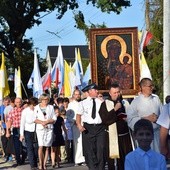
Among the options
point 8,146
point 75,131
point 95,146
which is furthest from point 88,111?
point 8,146

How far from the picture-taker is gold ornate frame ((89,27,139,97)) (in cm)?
1143

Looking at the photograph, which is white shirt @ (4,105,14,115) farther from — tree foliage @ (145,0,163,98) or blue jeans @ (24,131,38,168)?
tree foliage @ (145,0,163,98)

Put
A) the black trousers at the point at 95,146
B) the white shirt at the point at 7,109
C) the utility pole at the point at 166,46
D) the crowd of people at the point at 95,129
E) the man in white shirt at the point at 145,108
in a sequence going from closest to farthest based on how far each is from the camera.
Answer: the crowd of people at the point at 95,129
the man in white shirt at the point at 145,108
the black trousers at the point at 95,146
the utility pole at the point at 166,46
the white shirt at the point at 7,109

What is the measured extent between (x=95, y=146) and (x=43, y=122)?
2421 mm

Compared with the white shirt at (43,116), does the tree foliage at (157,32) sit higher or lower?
higher

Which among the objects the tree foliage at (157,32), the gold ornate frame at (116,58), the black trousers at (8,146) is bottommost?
the black trousers at (8,146)

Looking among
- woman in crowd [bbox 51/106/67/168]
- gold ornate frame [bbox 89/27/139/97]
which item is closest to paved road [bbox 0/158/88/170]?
woman in crowd [bbox 51/106/67/168]

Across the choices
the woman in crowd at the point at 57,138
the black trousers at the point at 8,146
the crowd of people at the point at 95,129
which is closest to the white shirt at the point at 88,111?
the crowd of people at the point at 95,129

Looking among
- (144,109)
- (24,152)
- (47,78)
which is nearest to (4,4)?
(47,78)

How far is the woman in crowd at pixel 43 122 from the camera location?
45.0 feet

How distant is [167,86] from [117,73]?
4.11 feet

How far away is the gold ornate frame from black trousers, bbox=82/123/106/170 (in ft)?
2.70

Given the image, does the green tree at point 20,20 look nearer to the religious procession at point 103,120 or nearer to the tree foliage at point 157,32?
the tree foliage at point 157,32

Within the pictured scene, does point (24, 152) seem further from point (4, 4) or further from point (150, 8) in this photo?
point (4, 4)
